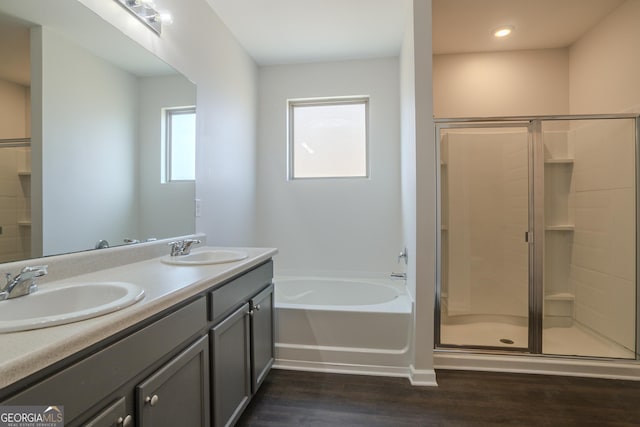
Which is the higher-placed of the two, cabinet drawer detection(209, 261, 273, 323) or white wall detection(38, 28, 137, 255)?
white wall detection(38, 28, 137, 255)

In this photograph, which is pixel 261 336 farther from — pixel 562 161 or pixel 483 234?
pixel 562 161

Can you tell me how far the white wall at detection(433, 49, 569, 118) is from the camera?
2949mm

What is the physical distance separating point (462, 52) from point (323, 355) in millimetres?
3041

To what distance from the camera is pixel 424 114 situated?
203cm

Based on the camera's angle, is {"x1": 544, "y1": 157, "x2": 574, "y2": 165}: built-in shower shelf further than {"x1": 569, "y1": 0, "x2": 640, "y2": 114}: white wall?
Yes

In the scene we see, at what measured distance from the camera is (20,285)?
3.11 feet

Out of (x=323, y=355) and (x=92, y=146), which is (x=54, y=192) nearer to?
(x=92, y=146)

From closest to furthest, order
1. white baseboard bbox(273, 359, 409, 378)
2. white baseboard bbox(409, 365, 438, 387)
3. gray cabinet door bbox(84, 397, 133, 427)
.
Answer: gray cabinet door bbox(84, 397, 133, 427)
white baseboard bbox(409, 365, 438, 387)
white baseboard bbox(273, 359, 409, 378)

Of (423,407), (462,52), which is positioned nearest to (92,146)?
(423,407)

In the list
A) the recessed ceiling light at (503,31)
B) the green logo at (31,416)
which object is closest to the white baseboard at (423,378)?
the green logo at (31,416)

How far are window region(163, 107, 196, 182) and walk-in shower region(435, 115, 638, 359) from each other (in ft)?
5.72

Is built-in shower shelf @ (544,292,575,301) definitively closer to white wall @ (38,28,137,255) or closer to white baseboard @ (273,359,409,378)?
white baseboard @ (273,359,409,378)

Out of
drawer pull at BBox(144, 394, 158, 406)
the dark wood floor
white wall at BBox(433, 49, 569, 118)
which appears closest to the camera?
drawer pull at BBox(144, 394, 158, 406)

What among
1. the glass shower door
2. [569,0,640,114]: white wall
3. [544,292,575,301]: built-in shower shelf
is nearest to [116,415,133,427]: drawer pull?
the glass shower door
